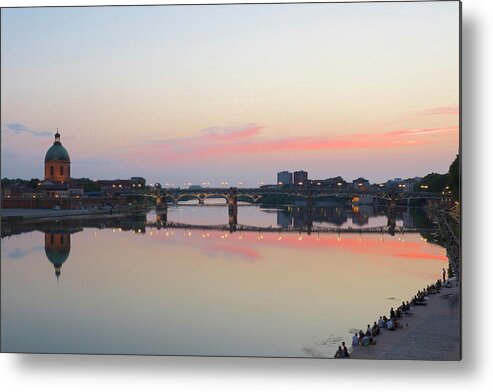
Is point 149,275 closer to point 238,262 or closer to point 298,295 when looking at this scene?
point 238,262

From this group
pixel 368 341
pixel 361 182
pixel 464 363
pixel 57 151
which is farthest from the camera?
pixel 57 151

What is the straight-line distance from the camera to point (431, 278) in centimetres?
1281

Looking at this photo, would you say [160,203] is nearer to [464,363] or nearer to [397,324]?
[397,324]

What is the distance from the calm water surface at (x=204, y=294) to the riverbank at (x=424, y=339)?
0.92 m

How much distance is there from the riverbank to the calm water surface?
36.4 inches

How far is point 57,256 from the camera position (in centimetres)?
1644

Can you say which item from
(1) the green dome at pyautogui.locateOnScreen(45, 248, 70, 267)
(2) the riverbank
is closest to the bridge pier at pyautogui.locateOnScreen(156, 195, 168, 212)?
(1) the green dome at pyautogui.locateOnScreen(45, 248, 70, 267)

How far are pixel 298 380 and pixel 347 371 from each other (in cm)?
51

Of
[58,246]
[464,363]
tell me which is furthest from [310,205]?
[464,363]

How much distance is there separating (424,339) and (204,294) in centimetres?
512

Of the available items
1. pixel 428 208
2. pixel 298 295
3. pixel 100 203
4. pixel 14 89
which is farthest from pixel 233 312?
pixel 100 203

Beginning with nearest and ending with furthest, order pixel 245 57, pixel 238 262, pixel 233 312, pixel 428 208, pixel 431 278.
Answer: pixel 245 57, pixel 233 312, pixel 431 278, pixel 238 262, pixel 428 208

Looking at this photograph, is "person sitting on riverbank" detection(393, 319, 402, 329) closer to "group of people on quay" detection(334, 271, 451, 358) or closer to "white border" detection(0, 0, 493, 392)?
"group of people on quay" detection(334, 271, 451, 358)

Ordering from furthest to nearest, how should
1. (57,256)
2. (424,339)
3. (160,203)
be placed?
(160,203) < (57,256) < (424,339)
